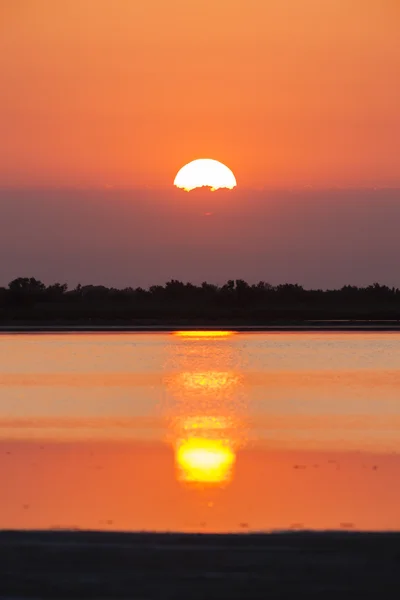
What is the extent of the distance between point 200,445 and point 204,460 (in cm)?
336

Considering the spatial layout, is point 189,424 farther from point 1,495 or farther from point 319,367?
point 319,367

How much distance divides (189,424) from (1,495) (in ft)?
45.8

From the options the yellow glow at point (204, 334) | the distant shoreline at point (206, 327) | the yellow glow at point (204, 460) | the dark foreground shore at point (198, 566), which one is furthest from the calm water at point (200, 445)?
the distant shoreline at point (206, 327)

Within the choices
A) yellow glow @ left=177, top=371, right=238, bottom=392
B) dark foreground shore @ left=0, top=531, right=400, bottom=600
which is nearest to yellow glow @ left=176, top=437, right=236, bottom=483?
dark foreground shore @ left=0, top=531, right=400, bottom=600

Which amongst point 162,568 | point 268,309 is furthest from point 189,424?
point 268,309

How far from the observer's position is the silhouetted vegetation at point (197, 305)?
124062 millimetres

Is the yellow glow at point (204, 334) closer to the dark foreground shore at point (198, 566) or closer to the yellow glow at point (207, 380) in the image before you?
the yellow glow at point (207, 380)

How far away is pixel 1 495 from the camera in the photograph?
1786 centimetres

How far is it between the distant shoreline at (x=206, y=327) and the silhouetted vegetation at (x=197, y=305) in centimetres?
285

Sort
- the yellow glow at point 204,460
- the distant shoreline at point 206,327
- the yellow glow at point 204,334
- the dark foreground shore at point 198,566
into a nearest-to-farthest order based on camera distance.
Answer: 1. the dark foreground shore at point 198,566
2. the yellow glow at point 204,460
3. the yellow glow at point 204,334
4. the distant shoreline at point 206,327

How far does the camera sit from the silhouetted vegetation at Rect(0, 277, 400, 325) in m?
124

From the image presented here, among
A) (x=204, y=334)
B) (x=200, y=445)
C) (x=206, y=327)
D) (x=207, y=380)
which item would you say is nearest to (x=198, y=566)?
(x=200, y=445)

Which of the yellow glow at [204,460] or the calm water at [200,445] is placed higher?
the calm water at [200,445]

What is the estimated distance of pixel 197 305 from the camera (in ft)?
423
